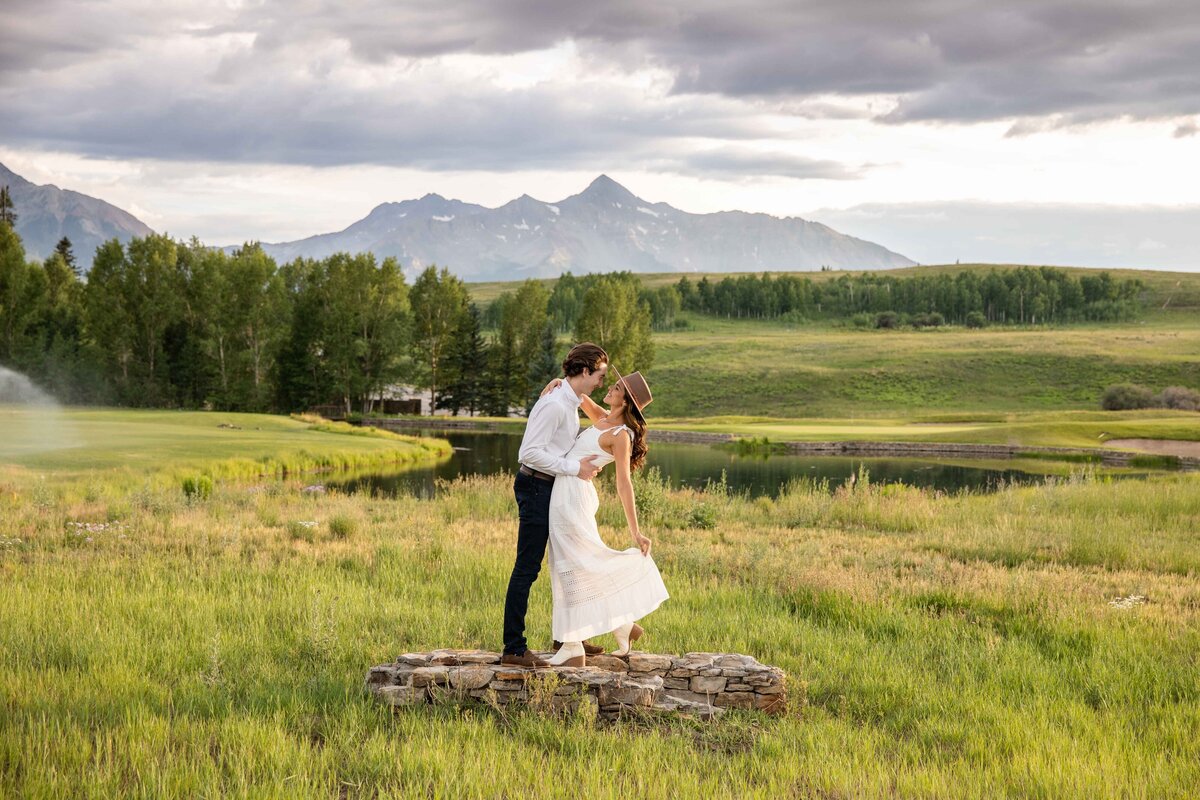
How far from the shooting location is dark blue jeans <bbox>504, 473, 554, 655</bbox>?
7.37m

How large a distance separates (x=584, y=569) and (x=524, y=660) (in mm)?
856

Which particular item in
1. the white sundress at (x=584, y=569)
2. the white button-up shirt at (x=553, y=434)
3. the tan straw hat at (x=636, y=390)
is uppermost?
the tan straw hat at (x=636, y=390)

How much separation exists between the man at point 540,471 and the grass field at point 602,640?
2.26 feet

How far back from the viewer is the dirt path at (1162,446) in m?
42.2

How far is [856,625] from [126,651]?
23.6ft

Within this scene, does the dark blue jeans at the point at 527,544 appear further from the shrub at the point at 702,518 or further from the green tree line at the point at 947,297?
the green tree line at the point at 947,297

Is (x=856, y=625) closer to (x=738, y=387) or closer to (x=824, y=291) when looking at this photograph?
(x=738, y=387)

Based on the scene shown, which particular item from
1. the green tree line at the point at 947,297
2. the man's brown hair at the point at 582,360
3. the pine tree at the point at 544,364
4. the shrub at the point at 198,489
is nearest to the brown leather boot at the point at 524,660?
the man's brown hair at the point at 582,360

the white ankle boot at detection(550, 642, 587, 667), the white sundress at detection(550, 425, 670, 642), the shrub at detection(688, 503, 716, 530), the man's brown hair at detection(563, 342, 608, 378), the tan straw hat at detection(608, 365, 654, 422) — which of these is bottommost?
the shrub at detection(688, 503, 716, 530)

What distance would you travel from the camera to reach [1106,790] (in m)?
5.61

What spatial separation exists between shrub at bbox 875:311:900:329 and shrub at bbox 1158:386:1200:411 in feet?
227

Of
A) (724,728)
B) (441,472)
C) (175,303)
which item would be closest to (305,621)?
(724,728)

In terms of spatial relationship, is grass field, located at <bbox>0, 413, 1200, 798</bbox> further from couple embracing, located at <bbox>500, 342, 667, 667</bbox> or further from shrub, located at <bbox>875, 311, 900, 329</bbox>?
shrub, located at <bbox>875, 311, 900, 329</bbox>

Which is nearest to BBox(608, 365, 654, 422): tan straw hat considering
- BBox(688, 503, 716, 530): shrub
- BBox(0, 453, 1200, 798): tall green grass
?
Answer: BBox(0, 453, 1200, 798): tall green grass
